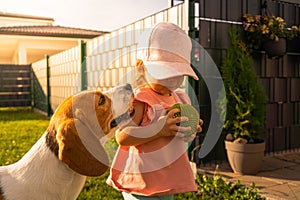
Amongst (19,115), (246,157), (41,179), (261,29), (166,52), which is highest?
(261,29)

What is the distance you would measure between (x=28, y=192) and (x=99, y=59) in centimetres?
584

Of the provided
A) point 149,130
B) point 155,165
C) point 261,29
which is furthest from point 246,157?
point 149,130

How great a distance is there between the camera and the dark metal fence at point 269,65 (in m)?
4.92

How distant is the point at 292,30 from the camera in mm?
5738

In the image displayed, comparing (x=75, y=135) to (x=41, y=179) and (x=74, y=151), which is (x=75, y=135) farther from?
(x=41, y=179)

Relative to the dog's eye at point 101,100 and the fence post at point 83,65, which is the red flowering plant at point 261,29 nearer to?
the dog's eye at point 101,100

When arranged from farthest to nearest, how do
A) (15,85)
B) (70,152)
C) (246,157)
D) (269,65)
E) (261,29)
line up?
(15,85) < (269,65) < (261,29) < (246,157) < (70,152)

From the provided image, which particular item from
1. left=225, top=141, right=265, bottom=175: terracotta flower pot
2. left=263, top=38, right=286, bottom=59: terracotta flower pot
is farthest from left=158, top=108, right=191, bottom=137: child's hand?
left=263, top=38, right=286, bottom=59: terracotta flower pot

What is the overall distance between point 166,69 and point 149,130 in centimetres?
36

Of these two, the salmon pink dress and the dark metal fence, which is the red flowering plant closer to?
the dark metal fence

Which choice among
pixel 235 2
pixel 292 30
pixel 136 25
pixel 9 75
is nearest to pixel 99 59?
pixel 136 25

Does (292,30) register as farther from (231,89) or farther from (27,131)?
(27,131)

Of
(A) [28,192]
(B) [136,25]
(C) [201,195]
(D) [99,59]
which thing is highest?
(B) [136,25]

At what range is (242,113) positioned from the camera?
15.0 ft
